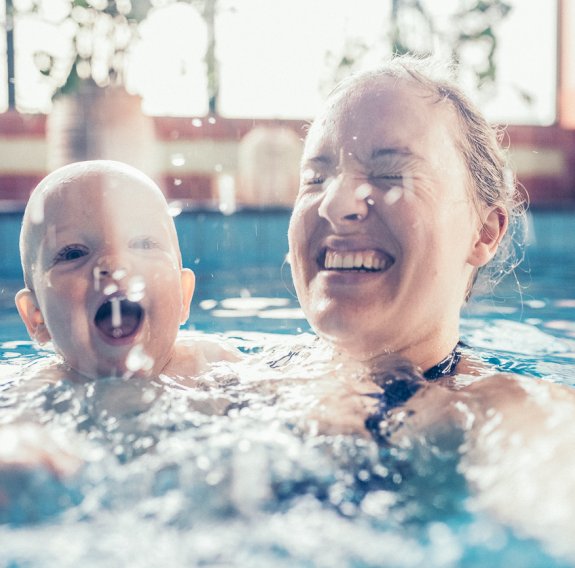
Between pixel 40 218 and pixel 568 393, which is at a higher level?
pixel 40 218

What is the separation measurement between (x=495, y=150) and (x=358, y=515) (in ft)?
3.75

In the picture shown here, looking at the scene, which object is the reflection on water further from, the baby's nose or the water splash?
the baby's nose

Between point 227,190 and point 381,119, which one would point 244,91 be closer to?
point 227,190

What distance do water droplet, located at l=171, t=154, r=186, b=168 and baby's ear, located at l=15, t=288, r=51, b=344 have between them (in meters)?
7.84

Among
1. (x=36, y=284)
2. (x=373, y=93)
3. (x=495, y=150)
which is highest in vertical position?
(x=373, y=93)

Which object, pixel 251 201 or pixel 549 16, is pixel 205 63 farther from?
pixel 549 16

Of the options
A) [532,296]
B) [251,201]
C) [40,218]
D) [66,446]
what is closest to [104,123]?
[251,201]

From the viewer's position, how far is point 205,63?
5520 mm

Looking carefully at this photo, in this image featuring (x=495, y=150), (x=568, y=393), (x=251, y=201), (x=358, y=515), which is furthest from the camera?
(x=251, y=201)

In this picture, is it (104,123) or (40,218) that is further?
(104,123)

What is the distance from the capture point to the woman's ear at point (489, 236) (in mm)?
1761

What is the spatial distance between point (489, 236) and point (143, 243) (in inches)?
32.0

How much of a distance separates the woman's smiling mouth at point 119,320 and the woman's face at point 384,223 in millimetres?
375

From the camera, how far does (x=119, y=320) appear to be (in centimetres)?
162
